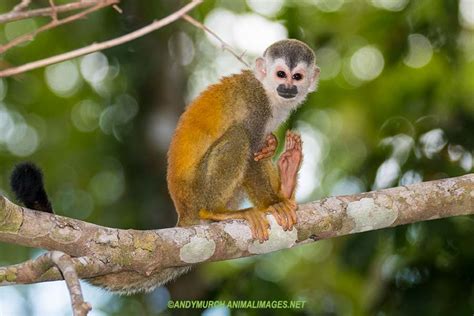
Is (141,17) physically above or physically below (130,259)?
above

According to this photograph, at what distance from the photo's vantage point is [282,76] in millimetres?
5410

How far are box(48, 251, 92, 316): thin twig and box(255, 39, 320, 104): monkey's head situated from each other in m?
2.88

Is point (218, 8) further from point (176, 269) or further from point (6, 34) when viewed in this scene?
point (176, 269)

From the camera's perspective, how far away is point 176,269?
4312 millimetres

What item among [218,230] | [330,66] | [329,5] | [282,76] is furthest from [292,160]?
[330,66]

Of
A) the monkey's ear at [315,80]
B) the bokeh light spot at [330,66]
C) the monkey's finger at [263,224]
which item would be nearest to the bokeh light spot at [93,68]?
the bokeh light spot at [330,66]

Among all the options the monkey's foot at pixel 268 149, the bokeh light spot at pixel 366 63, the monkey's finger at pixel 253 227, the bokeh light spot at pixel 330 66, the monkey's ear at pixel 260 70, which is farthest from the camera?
the bokeh light spot at pixel 330 66

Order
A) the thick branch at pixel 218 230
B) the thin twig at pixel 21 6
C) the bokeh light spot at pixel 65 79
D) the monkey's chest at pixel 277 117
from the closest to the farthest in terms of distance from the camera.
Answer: the thin twig at pixel 21 6 → the thick branch at pixel 218 230 → the monkey's chest at pixel 277 117 → the bokeh light spot at pixel 65 79

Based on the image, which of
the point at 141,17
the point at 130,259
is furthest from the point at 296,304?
the point at 141,17

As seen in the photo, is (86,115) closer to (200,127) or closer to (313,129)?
(313,129)

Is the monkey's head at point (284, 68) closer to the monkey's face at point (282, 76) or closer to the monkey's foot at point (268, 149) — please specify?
the monkey's face at point (282, 76)

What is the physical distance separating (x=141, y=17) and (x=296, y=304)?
3.47m

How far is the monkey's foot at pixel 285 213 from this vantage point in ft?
13.4

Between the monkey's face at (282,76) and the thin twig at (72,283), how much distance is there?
2.87m
